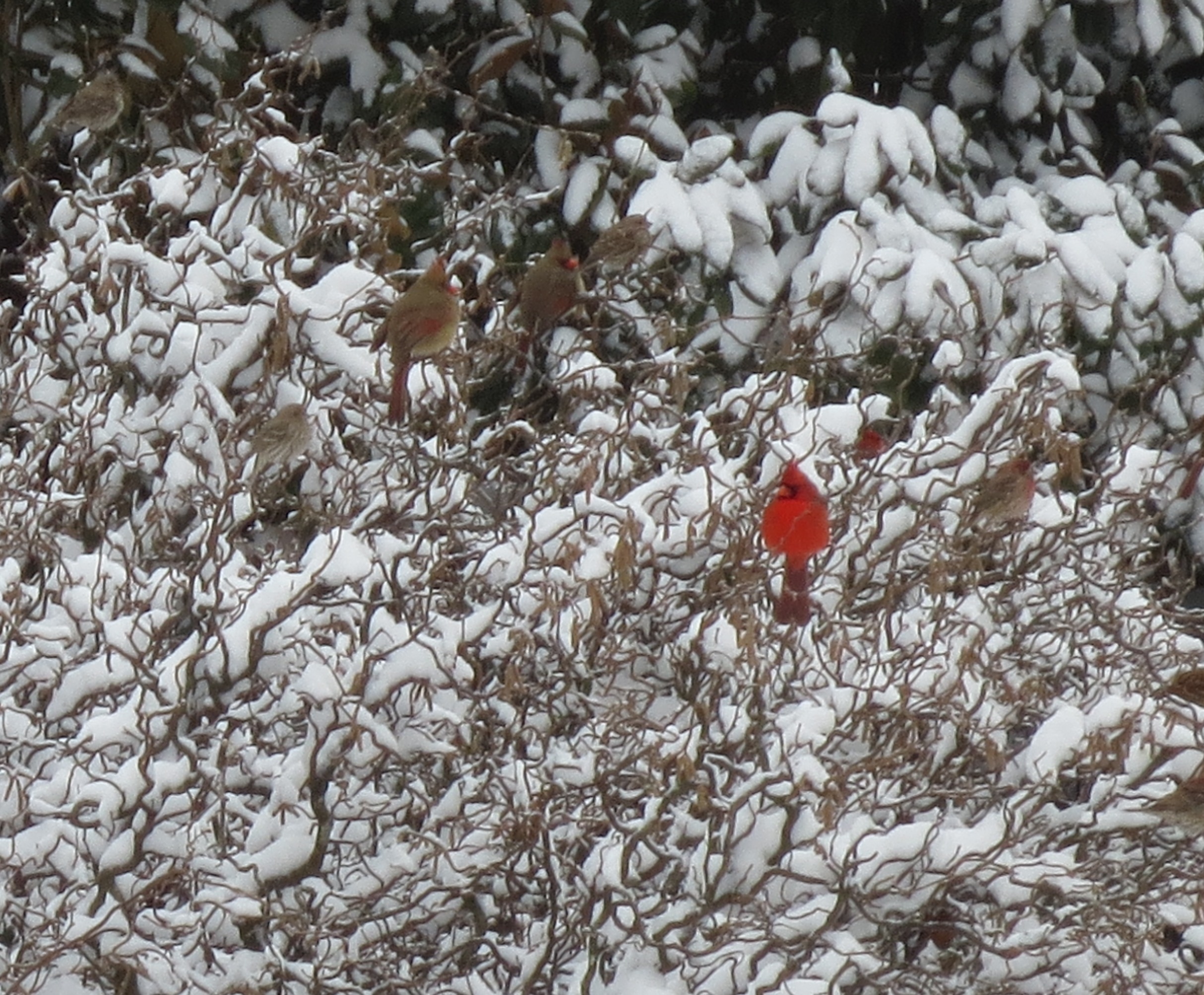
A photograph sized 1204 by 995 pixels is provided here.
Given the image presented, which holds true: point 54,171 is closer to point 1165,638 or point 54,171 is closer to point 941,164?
point 941,164

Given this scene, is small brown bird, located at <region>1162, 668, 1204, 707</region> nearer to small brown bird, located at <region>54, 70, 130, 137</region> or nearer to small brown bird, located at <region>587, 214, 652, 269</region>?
small brown bird, located at <region>587, 214, 652, 269</region>

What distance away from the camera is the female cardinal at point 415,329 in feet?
12.2

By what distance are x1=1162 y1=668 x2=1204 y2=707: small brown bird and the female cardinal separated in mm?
1502

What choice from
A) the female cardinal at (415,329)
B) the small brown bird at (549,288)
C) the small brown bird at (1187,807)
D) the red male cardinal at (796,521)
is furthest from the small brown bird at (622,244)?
the small brown bird at (1187,807)

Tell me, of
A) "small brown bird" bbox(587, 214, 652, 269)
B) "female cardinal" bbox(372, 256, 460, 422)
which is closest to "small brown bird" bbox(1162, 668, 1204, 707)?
"female cardinal" bbox(372, 256, 460, 422)

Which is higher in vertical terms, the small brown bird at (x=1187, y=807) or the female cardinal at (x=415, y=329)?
the female cardinal at (x=415, y=329)

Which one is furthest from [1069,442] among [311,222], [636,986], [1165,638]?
[311,222]

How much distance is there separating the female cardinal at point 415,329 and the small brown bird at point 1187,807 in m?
1.59

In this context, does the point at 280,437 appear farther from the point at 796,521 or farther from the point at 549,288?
the point at 549,288

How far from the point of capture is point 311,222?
405 cm

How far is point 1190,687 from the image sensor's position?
134 inches

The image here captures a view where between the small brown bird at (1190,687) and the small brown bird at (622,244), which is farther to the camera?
the small brown bird at (622,244)

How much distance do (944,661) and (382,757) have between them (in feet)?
3.59

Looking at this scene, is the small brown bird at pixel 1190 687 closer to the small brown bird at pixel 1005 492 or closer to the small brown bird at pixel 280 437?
the small brown bird at pixel 1005 492
